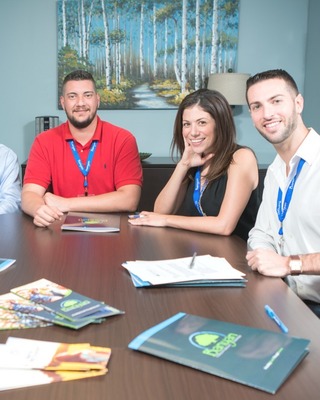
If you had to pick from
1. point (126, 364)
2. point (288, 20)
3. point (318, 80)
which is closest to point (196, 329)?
point (126, 364)

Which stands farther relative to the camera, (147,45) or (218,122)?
(147,45)

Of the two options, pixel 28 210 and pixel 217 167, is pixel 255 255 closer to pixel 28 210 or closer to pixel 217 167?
pixel 217 167

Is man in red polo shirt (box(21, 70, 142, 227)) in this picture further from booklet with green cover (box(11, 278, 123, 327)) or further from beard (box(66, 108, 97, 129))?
booklet with green cover (box(11, 278, 123, 327))

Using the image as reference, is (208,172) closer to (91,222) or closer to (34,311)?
(91,222)

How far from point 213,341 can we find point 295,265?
0.59m

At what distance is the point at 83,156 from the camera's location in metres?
2.57

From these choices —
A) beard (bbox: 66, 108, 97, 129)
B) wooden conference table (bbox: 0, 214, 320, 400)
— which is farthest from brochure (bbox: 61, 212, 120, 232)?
beard (bbox: 66, 108, 97, 129)

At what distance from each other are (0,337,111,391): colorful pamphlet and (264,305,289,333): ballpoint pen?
35cm

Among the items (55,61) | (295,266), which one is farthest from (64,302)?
(55,61)

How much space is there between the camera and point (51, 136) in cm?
259

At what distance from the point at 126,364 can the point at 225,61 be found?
3.93 m

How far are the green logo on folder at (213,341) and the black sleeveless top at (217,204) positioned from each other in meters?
1.20

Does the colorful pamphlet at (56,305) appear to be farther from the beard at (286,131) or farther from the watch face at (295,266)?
the beard at (286,131)

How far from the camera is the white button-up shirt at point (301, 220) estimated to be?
157 cm
